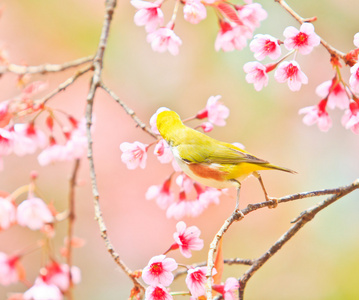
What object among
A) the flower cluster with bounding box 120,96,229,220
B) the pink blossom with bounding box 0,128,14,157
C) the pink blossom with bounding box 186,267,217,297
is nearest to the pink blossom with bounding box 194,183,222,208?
the flower cluster with bounding box 120,96,229,220

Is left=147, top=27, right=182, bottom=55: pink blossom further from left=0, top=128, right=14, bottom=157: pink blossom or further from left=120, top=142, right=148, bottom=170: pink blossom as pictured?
left=0, top=128, right=14, bottom=157: pink blossom

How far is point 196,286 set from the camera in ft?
2.01

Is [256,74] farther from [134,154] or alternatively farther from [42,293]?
[42,293]

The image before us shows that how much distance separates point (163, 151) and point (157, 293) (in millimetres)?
259

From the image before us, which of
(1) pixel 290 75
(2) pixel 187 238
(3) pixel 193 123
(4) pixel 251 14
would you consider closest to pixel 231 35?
(4) pixel 251 14

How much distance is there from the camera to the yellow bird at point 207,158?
0.70 meters

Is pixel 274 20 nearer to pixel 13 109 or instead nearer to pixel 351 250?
pixel 351 250

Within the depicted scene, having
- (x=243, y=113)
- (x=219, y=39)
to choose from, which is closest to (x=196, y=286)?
(x=219, y=39)

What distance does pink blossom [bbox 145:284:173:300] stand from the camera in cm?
60

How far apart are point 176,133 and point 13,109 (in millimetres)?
319

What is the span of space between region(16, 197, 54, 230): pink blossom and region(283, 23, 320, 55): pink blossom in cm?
49

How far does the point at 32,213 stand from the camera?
0.82 m

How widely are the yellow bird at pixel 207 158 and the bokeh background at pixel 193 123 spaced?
4.49 ft

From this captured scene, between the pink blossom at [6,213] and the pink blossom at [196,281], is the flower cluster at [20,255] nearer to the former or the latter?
the pink blossom at [6,213]
